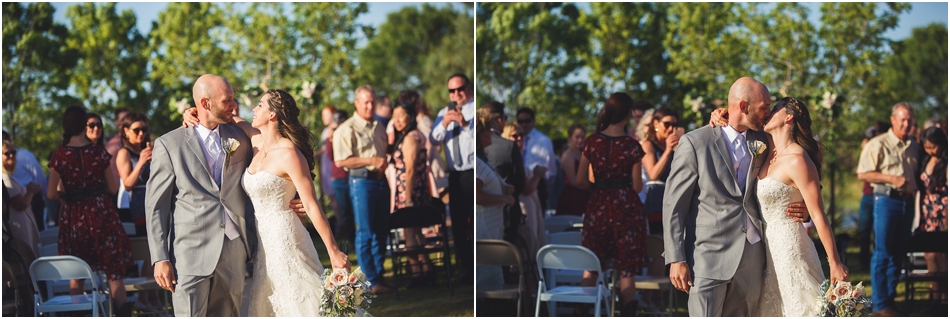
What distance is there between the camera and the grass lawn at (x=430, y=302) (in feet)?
20.3

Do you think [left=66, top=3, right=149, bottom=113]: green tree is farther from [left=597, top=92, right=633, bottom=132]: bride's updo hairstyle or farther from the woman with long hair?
[left=597, top=92, right=633, bottom=132]: bride's updo hairstyle

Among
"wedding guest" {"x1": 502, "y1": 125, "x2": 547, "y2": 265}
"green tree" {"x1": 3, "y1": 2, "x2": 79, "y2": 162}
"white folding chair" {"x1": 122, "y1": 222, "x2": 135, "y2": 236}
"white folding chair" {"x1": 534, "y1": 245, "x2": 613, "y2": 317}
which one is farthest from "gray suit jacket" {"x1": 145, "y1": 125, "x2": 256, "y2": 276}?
"green tree" {"x1": 3, "y1": 2, "x2": 79, "y2": 162}

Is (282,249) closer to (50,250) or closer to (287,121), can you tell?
(287,121)

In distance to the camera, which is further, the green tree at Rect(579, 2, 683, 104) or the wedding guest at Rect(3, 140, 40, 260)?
the green tree at Rect(579, 2, 683, 104)

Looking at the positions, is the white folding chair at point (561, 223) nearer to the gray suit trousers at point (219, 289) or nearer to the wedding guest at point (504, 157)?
the wedding guest at point (504, 157)

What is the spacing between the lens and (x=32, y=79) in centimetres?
975

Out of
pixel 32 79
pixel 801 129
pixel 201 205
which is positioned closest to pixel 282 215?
pixel 201 205

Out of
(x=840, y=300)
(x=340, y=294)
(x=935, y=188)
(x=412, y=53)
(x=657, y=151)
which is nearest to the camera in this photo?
(x=840, y=300)

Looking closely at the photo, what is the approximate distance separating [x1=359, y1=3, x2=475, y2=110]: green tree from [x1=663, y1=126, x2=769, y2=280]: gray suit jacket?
21412 millimetres

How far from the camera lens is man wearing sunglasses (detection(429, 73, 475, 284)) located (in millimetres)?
7113

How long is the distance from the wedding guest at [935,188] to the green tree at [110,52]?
10554 millimetres

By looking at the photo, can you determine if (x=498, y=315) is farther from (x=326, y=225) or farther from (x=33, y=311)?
(x=33, y=311)

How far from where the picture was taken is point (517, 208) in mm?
6602

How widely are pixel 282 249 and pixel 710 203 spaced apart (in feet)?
6.84
